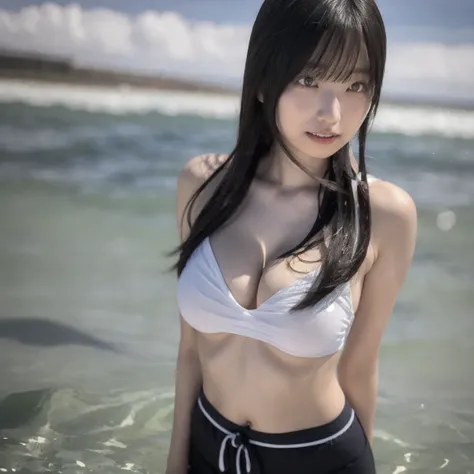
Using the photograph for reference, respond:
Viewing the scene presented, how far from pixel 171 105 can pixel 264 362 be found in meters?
3.22

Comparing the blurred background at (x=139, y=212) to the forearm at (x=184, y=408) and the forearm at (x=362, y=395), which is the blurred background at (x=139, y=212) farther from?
the forearm at (x=362, y=395)

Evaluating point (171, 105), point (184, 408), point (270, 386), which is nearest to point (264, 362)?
point (270, 386)

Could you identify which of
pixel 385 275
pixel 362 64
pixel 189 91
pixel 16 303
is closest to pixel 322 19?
pixel 362 64

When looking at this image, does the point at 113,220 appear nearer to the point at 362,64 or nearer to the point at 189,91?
the point at 189,91

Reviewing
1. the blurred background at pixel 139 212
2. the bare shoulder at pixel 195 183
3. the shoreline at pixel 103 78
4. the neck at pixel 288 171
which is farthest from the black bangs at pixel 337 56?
the shoreline at pixel 103 78

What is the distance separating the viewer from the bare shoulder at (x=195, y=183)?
1671mm

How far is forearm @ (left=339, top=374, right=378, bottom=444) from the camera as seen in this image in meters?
1.63

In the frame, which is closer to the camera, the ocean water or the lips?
the lips

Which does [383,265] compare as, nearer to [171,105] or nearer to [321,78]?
[321,78]

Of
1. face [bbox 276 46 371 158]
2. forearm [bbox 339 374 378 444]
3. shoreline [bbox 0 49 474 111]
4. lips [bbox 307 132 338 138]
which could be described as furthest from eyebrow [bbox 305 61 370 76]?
shoreline [bbox 0 49 474 111]

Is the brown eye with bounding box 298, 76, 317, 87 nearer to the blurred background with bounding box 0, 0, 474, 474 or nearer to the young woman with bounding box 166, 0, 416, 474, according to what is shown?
the young woman with bounding box 166, 0, 416, 474

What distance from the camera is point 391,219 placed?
148 cm

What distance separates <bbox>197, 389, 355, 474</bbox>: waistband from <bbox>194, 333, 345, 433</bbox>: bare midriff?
1 cm

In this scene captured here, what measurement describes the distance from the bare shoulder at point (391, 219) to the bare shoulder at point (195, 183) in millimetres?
398
